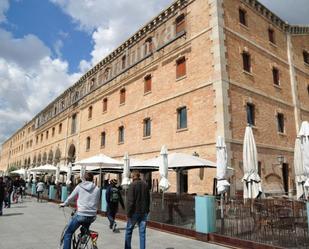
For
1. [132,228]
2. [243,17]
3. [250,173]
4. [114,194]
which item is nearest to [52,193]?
[114,194]

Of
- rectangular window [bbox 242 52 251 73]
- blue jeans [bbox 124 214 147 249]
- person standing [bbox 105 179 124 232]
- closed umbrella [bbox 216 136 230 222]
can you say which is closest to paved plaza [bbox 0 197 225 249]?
person standing [bbox 105 179 124 232]

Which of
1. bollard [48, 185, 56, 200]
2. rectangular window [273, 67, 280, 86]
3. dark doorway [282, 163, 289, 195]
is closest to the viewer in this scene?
dark doorway [282, 163, 289, 195]

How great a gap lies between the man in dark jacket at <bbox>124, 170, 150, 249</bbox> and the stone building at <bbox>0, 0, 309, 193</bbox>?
359 inches

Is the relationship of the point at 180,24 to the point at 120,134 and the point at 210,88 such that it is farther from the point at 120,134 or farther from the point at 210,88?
the point at 120,134

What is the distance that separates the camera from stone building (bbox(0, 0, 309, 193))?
1584cm

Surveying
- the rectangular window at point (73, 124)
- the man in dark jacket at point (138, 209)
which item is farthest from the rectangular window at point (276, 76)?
the rectangular window at point (73, 124)

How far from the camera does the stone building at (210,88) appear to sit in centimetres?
1584

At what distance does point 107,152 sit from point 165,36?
10310mm

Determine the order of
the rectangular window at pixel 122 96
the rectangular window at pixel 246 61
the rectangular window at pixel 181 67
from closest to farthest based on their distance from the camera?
the rectangular window at pixel 246 61
the rectangular window at pixel 181 67
the rectangular window at pixel 122 96

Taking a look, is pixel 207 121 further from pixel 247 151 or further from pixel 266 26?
pixel 266 26

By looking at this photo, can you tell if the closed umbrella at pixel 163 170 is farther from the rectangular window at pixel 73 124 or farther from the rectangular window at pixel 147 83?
the rectangular window at pixel 73 124

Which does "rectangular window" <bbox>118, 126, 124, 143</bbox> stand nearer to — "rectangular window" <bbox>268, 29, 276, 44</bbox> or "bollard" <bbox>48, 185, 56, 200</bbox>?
Result: "bollard" <bbox>48, 185, 56, 200</bbox>

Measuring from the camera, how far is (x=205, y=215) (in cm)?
830

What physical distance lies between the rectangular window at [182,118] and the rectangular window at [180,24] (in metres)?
5.06
